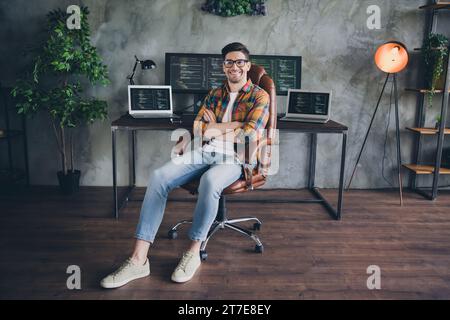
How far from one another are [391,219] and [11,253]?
2719 millimetres

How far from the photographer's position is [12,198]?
3.64m

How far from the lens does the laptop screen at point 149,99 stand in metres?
3.39

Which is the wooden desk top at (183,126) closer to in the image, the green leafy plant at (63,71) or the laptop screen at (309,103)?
the laptop screen at (309,103)

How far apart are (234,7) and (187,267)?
2.36 metres

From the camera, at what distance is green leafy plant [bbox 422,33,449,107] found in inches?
142

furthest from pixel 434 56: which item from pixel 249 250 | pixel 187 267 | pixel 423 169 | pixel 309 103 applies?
pixel 187 267

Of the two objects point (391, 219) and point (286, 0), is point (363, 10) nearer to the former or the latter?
point (286, 0)

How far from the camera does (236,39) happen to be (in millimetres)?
3818

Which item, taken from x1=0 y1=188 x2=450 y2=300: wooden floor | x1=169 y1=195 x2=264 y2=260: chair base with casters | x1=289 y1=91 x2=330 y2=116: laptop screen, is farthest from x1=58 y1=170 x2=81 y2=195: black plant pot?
Answer: x1=289 y1=91 x2=330 y2=116: laptop screen

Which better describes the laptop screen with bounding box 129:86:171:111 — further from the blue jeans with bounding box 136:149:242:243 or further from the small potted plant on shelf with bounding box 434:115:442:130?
the small potted plant on shelf with bounding box 434:115:442:130

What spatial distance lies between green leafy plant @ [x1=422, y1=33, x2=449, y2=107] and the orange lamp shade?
0.96 ft

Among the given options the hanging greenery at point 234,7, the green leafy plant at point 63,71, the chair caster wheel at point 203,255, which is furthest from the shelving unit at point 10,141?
the chair caster wheel at point 203,255
